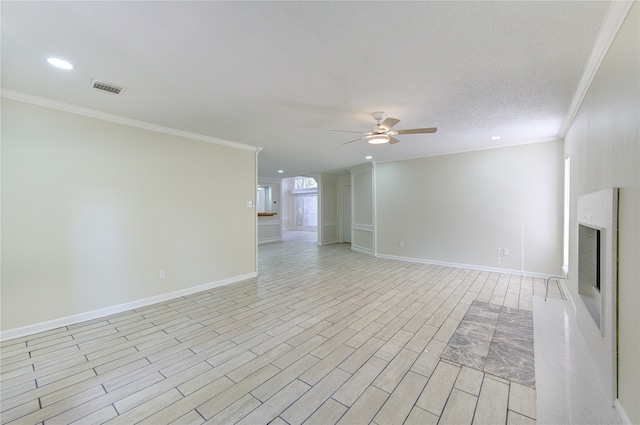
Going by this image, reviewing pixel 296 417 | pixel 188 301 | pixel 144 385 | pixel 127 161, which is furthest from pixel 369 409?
pixel 127 161

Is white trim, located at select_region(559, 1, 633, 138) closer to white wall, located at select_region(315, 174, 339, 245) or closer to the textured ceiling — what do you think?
the textured ceiling

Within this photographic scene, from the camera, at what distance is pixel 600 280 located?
200cm

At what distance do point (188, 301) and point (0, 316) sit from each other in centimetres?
177

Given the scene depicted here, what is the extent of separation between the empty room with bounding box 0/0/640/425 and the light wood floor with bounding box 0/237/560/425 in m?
0.02

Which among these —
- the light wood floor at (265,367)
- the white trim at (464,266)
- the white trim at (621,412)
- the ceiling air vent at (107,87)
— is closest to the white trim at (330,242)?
the white trim at (464,266)

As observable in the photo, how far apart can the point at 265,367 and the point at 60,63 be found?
303 centimetres

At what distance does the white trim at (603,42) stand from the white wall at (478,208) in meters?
2.17

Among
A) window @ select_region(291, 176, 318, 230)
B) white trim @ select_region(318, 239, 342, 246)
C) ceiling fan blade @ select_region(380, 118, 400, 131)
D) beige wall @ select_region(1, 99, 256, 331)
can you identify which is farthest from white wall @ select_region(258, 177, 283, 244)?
ceiling fan blade @ select_region(380, 118, 400, 131)

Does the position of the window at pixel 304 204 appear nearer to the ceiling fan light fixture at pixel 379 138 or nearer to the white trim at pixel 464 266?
the white trim at pixel 464 266

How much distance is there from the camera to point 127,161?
345 centimetres

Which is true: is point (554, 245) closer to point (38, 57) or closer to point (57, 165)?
point (38, 57)

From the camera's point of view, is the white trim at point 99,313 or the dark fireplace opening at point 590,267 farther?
the white trim at point 99,313

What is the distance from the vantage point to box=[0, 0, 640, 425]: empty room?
5.37ft

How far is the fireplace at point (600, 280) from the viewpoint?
1.64 m
